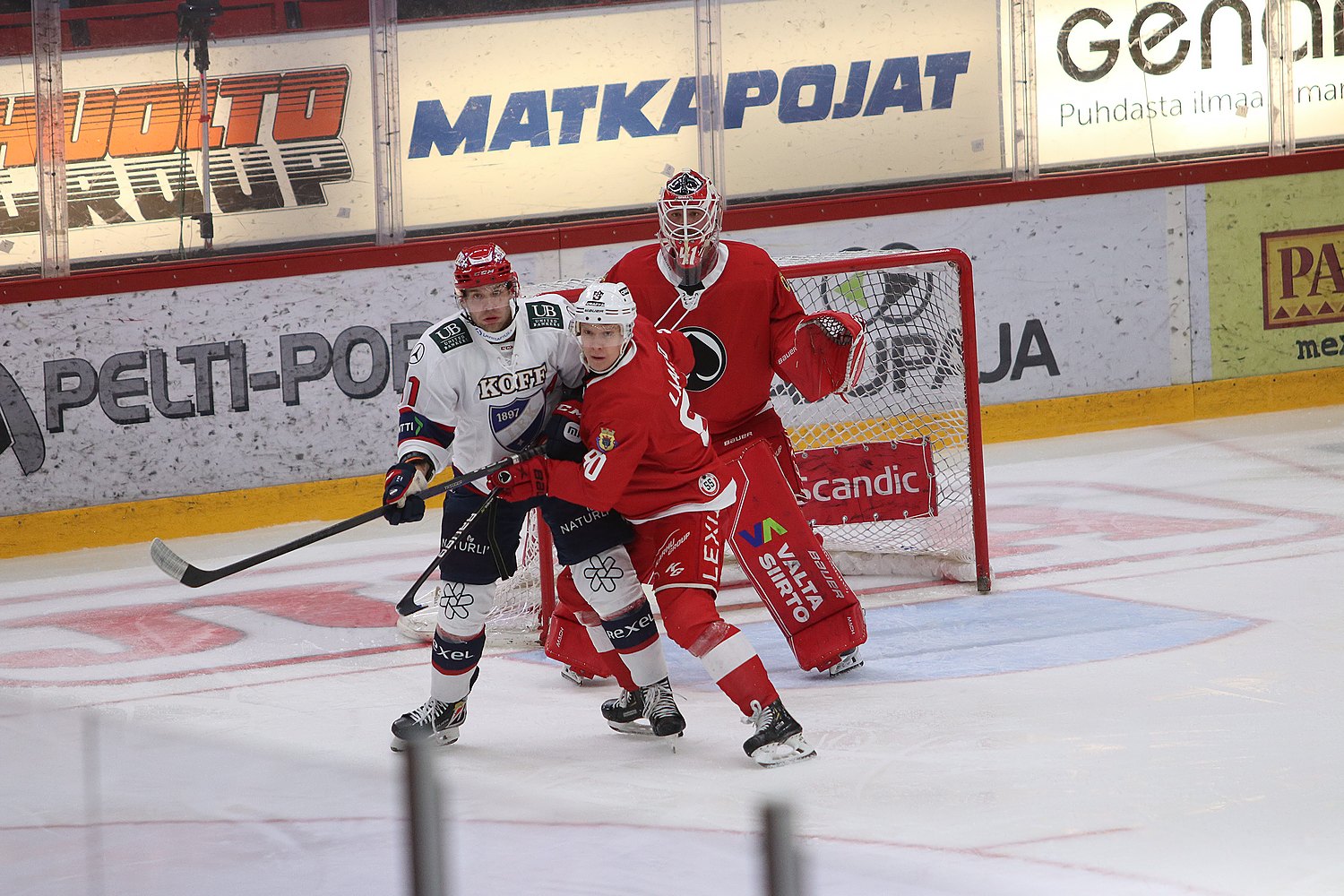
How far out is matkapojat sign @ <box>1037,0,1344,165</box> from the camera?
781 cm

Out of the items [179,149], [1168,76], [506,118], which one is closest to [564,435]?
[179,149]

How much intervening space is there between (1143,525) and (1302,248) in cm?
256

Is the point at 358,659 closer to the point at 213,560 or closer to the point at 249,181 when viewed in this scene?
the point at 213,560

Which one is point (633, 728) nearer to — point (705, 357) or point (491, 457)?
point (491, 457)

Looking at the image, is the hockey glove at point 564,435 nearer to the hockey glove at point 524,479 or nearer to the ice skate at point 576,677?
the hockey glove at point 524,479

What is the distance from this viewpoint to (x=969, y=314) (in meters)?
5.34

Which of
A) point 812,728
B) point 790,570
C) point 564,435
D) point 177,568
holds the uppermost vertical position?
point 564,435

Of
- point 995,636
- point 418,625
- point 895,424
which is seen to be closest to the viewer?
point 995,636

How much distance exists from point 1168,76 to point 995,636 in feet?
14.1

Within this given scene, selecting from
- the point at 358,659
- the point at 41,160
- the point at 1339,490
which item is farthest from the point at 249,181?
the point at 1339,490

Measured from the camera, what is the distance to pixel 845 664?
14.5ft

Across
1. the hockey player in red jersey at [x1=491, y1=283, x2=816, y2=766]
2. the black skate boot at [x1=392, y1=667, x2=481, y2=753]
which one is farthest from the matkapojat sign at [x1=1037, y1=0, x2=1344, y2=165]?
the black skate boot at [x1=392, y1=667, x2=481, y2=753]

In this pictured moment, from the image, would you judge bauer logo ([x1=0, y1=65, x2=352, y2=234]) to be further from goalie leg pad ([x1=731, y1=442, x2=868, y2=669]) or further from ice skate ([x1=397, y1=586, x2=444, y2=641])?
goalie leg pad ([x1=731, y1=442, x2=868, y2=669])

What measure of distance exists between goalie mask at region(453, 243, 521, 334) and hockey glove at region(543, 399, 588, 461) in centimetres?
23
